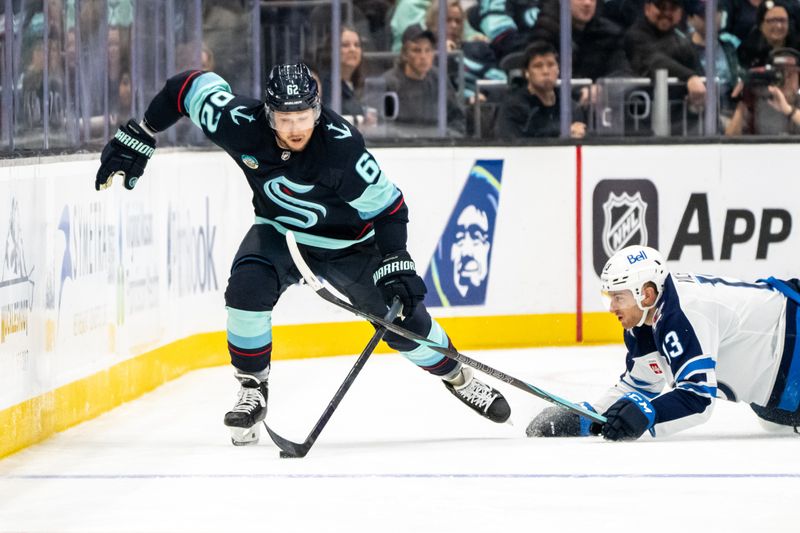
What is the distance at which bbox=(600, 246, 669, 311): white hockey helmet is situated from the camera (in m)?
4.63

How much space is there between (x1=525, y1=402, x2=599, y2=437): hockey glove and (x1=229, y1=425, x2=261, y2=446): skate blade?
0.92 m

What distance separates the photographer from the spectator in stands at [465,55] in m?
8.27

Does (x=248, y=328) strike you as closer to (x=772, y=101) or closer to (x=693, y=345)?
(x=693, y=345)

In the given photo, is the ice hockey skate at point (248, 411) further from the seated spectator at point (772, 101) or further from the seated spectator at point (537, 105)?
the seated spectator at point (772, 101)

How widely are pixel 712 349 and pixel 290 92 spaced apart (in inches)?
58.2

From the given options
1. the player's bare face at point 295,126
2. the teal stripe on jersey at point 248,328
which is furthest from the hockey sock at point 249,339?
the player's bare face at point 295,126

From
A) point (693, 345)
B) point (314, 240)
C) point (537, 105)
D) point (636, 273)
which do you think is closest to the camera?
point (693, 345)

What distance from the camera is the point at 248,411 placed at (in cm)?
485

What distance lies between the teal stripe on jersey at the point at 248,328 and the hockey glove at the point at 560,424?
951mm

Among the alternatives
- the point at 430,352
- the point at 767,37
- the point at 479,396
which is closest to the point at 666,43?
the point at 767,37

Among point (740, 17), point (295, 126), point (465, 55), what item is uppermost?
point (740, 17)

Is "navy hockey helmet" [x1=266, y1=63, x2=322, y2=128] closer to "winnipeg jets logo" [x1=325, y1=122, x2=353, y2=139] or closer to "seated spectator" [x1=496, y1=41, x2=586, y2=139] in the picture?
"winnipeg jets logo" [x1=325, y1=122, x2=353, y2=139]

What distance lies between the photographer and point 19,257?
4.85 m

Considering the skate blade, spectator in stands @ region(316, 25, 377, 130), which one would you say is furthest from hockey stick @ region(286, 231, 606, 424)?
spectator in stands @ region(316, 25, 377, 130)
